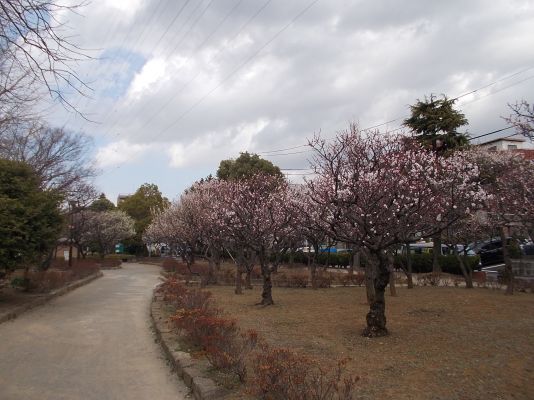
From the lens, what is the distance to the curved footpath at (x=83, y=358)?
20.8ft

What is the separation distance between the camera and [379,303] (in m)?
9.41

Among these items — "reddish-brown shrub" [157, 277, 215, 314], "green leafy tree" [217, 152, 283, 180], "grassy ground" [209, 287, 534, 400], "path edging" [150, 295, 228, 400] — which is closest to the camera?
"path edging" [150, 295, 228, 400]

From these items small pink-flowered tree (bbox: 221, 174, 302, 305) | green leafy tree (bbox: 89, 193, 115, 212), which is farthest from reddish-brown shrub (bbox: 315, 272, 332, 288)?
green leafy tree (bbox: 89, 193, 115, 212)

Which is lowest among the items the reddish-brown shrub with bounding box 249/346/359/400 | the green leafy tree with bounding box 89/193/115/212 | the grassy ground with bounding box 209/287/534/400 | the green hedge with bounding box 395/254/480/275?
the grassy ground with bounding box 209/287/534/400

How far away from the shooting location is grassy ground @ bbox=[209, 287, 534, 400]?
20.0ft

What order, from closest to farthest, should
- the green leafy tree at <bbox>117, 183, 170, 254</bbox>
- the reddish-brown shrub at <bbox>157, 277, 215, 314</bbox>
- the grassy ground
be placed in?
the grassy ground
the reddish-brown shrub at <bbox>157, 277, 215, 314</bbox>
the green leafy tree at <bbox>117, 183, 170, 254</bbox>

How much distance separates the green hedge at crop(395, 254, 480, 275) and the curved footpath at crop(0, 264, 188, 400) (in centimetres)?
1790

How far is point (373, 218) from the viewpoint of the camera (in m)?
9.76

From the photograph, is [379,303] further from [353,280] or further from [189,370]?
[353,280]

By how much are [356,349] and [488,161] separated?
14215 mm

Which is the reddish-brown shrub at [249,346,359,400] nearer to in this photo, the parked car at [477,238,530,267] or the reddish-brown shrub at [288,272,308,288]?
the reddish-brown shrub at [288,272,308,288]

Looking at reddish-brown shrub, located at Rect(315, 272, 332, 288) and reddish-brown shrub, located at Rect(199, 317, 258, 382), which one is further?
reddish-brown shrub, located at Rect(315, 272, 332, 288)

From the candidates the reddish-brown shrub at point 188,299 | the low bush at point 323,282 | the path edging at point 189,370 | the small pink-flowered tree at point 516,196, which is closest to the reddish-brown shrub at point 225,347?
the path edging at point 189,370

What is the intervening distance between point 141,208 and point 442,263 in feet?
165
